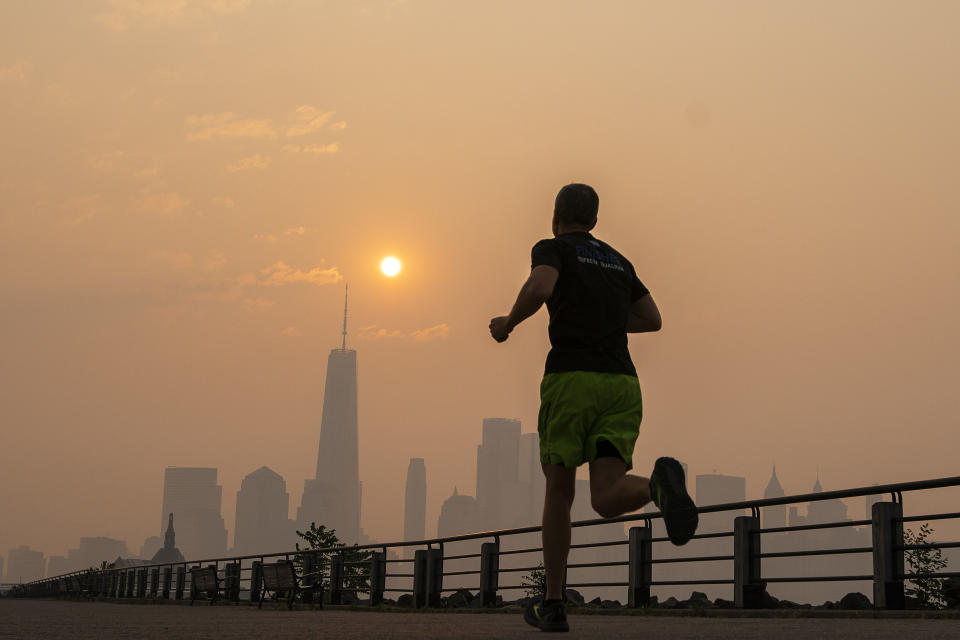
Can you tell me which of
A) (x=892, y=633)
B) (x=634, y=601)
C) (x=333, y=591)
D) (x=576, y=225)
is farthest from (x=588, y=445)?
(x=333, y=591)

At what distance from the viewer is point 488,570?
1352cm

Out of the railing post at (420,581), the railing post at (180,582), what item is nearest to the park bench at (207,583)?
the railing post at (180,582)

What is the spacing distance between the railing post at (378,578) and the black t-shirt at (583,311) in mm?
10979

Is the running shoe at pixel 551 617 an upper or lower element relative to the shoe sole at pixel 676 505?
lower

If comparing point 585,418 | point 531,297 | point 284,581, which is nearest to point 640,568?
point 284,581

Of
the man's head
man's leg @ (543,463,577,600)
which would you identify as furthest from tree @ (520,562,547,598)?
the man's head

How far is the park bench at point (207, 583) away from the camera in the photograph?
68.2 feet

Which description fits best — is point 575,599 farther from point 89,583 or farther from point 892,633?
point 89,583

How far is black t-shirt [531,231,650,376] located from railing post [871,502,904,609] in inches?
158

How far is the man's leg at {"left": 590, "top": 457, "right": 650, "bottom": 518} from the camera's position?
5027 mm

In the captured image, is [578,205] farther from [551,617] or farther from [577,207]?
[551,617]

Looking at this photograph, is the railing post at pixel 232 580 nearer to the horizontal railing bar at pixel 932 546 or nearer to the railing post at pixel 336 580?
the railing post at pixel 336 580

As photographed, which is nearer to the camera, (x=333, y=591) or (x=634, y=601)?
(x=634, y=601)

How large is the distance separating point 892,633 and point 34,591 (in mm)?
64285
